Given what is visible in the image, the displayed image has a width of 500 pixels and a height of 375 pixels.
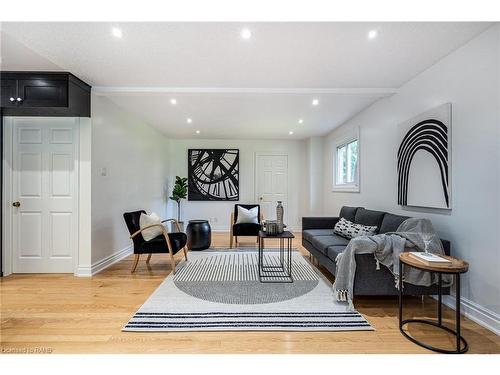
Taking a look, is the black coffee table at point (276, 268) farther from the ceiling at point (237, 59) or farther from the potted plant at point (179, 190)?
the potted plant at point (179, 190)

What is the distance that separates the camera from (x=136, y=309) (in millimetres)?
2266

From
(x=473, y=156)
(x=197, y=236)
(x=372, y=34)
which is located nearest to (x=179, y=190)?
(x=197, y=236)

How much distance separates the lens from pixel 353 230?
3.22 m

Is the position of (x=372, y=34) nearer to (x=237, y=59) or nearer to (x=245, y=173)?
(x=237, y=59)

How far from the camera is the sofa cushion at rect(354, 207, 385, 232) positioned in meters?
3.14

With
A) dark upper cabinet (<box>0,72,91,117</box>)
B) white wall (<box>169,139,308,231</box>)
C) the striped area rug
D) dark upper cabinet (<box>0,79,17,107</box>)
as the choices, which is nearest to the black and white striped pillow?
the striped area rug

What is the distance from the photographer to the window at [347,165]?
444cm

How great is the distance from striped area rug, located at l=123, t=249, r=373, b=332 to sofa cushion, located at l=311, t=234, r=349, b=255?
0.37m

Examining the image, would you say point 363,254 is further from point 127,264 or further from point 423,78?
point 127,264

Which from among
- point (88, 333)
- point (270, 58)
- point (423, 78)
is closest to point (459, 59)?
point (423, 78)

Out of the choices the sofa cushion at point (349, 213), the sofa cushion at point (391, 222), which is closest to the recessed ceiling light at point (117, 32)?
the sofa cushion at point (391, 222)

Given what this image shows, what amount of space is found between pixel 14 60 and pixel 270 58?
2623mm

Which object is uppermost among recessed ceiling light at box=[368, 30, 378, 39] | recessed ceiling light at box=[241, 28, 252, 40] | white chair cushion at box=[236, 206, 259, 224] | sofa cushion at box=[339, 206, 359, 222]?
recessed ceiling light at box=[368, 30, 378, 39]

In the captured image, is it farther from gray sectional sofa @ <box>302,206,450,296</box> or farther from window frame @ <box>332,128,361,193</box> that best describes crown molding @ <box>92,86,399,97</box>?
gray sectional sofa @ <box>302,206,450,296</box>
